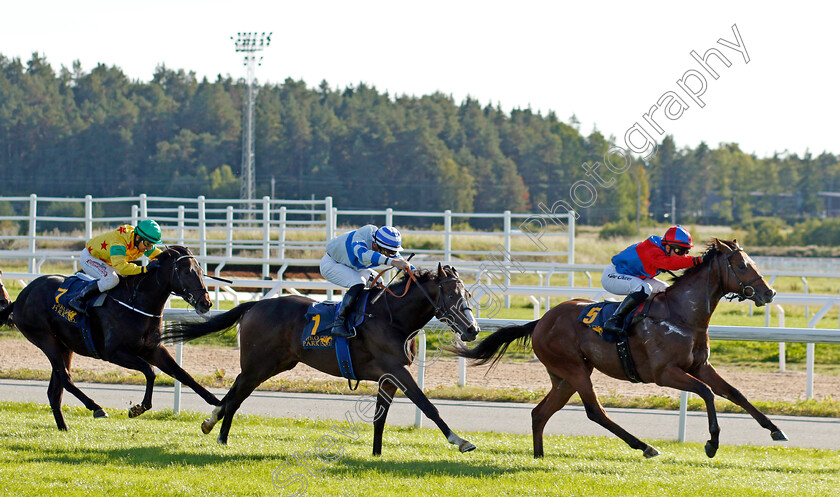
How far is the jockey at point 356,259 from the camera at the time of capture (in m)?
6.14

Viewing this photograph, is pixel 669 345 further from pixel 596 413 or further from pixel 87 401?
pixel 87 401

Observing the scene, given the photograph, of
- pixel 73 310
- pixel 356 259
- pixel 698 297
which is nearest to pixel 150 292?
pixel 73 310

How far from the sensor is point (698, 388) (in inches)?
232

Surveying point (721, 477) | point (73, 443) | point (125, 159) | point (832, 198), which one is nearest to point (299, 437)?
point (73, 443)

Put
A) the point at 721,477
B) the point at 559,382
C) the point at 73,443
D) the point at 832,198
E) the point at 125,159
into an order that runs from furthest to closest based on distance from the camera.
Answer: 1. the point at 832,198
2. the point at 125,159
3. the point at 559,382
4. the point at 73,443
5. the point at 721,477

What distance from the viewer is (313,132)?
64750 mm

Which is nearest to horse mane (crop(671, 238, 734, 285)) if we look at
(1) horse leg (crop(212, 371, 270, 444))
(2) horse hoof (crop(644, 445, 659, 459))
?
(2) horse hoof (crop(644, 445, 659, 459))

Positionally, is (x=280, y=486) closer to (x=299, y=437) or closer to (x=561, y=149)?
(x=299, y=437)

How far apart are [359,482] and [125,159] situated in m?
60.2

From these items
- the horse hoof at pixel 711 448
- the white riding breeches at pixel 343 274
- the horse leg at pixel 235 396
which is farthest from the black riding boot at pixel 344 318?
the horse hoof at pixel 711 448

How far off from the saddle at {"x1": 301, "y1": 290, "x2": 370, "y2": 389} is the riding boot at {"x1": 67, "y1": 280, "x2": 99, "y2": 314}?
1.92m

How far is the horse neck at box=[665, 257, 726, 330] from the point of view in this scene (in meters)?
6.16

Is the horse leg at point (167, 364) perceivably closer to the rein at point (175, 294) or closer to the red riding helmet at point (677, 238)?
the rein at point (175, 294)

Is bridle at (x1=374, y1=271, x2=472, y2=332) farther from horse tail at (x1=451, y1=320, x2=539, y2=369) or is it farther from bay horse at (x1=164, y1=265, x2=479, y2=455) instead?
horse tail at (x1=451, y1=320, x2=539, y2=369)
